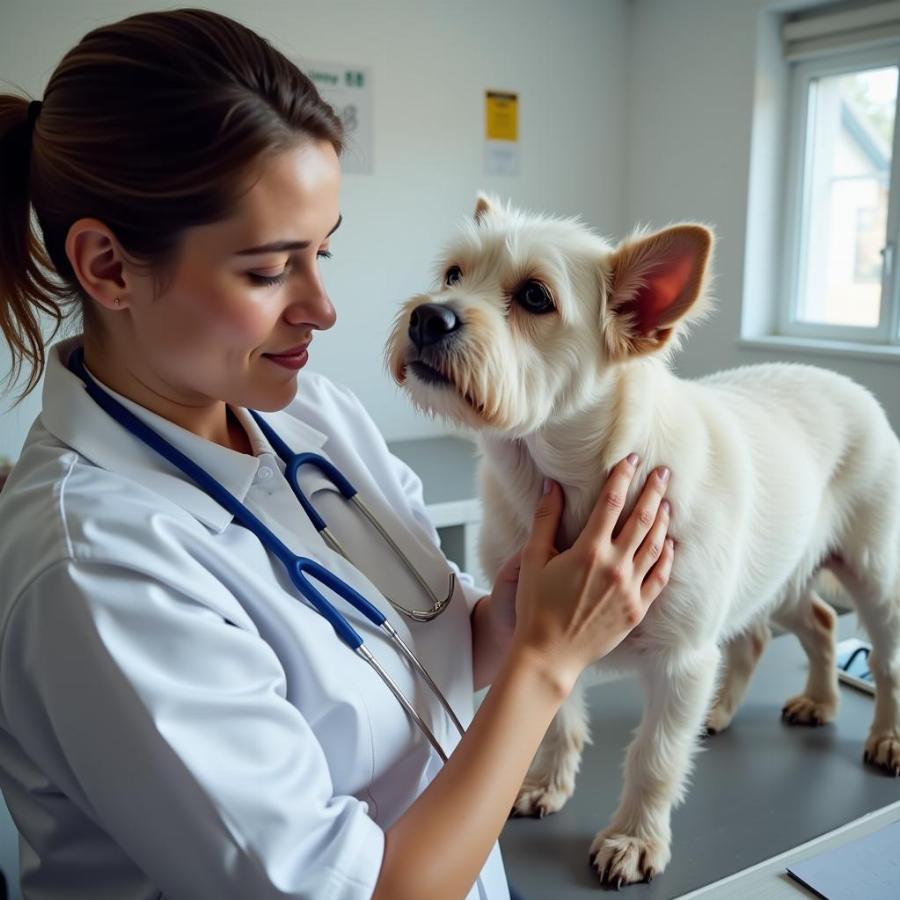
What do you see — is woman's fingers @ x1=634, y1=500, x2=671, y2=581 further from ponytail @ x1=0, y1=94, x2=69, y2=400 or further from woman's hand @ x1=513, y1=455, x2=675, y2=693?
ponytail @ x1=0, y1=94, x2=69, y2=400

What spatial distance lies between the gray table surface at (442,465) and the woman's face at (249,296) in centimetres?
124

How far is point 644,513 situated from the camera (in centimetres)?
99

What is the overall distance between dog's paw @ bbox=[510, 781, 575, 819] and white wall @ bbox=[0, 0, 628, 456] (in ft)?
6.28

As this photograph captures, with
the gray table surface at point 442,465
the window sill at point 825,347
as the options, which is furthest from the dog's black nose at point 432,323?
the window sill at point 825,347

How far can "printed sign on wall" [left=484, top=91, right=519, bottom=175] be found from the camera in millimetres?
3098

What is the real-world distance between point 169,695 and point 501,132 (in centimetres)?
291

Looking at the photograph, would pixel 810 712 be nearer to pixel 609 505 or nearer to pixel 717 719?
pixel 717 719

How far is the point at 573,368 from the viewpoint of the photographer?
3.41ft

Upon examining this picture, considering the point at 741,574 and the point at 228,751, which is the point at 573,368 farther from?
the point at 228,751

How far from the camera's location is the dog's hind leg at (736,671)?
1433 millimetres

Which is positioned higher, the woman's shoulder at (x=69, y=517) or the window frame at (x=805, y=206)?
the window frame at (x=805, y=206)

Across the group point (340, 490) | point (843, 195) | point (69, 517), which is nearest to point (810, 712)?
point (340, 490)

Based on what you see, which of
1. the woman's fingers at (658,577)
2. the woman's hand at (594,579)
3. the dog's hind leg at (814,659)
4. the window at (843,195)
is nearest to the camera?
the woman's hand at (594,579)

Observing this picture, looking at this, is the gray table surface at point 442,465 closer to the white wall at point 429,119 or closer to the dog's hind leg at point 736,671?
the white wall at point 429,119
